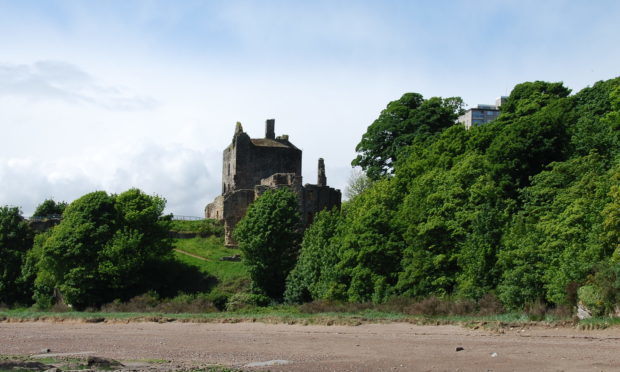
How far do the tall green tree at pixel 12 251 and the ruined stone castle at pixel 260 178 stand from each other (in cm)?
1526

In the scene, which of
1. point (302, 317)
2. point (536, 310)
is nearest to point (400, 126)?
point (302, 317)

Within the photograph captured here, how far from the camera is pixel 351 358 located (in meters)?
23.4

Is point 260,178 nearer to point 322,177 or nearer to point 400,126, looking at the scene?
point 322,177

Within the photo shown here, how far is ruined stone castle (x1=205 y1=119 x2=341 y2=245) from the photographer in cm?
6003

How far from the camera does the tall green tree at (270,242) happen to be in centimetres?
5091

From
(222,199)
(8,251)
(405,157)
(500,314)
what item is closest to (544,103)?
(405,157)

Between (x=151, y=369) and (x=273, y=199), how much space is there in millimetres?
31101

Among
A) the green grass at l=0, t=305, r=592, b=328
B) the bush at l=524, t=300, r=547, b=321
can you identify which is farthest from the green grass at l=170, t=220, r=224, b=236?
the bush at l=524, t=300, r=547, b=321

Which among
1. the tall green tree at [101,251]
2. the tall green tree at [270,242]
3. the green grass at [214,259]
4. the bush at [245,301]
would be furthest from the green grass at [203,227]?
the bush at [245,301]

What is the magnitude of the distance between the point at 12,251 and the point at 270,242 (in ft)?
66.3

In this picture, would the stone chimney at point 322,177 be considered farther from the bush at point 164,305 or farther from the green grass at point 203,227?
the bush at point 164,305

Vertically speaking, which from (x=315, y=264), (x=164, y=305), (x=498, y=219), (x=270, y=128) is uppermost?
(x=270, y=128)

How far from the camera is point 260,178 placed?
234ft

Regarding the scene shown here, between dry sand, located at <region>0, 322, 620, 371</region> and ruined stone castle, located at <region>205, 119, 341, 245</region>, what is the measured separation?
2373cm
